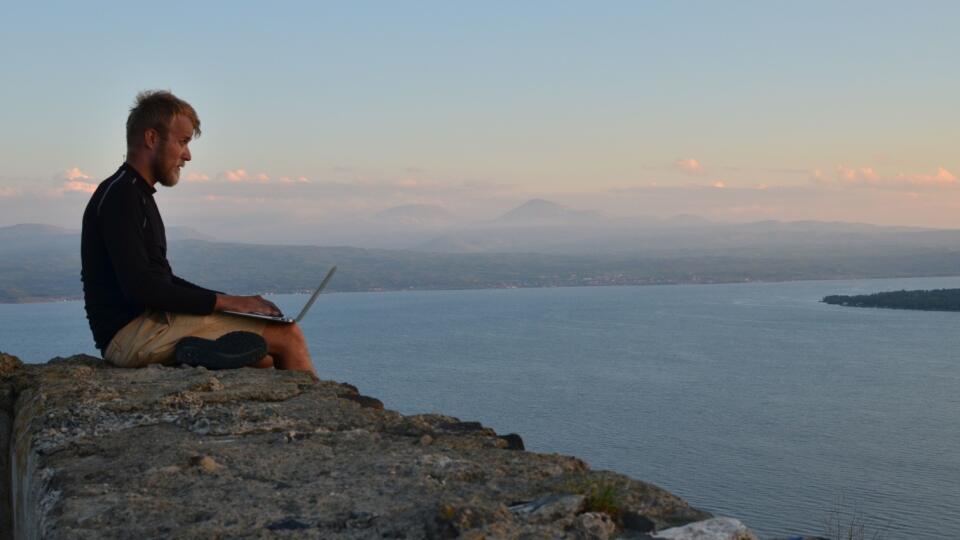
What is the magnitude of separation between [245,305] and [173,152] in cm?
72

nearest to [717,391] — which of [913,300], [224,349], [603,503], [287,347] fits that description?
[287,347]

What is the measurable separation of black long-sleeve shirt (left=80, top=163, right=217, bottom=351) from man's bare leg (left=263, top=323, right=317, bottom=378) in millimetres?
345

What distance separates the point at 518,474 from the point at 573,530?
1.78 feet

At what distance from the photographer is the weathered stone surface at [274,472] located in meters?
2.18

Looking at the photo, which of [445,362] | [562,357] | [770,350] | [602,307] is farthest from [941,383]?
[602,307]

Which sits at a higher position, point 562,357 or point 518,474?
point 518,474

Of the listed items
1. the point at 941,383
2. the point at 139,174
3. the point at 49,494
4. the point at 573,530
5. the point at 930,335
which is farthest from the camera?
the point at 930,335

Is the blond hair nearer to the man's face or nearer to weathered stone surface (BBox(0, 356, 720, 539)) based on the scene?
the man's face

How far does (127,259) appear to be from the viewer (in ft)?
13.2

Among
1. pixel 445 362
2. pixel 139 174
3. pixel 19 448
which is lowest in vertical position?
pixel 445 362

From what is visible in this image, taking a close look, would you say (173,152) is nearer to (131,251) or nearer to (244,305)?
(131,251)

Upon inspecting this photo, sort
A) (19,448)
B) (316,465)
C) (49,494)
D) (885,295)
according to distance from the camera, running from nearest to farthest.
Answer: (49,494) → (316,465) → (19,448) → (885,295)

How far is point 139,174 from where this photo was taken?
4.17 m

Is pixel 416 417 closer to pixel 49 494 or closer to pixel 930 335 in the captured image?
pixel 49 494
